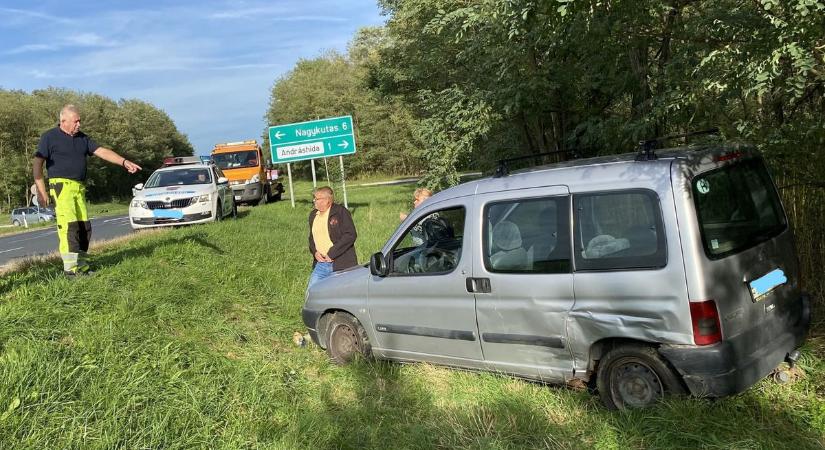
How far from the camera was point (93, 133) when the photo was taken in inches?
2078

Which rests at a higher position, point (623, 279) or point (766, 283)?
point (623, 279)

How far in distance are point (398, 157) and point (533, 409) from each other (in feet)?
183

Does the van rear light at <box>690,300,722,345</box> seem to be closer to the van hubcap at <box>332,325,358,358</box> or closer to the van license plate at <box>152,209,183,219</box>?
the van hubcap at <box>332,325,358,358</box>

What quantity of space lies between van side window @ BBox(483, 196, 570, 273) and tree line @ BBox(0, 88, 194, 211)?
47825mm

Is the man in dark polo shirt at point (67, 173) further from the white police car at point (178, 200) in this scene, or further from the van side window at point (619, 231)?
the white police car at point (178, 200)

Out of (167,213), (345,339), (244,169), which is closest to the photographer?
(345,339)

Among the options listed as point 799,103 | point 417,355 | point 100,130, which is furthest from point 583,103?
point 100,130

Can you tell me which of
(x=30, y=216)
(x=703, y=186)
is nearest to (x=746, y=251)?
(x=703, y=186)

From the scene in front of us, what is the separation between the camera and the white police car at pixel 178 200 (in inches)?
533

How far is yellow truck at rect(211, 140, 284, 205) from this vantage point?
23766 millimetres

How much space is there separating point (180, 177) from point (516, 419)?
1337 cm

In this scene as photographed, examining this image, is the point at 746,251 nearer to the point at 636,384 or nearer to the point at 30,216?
the point at 636,384

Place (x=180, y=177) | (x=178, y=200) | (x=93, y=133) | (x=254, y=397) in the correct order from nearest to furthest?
(x=254, y=397), (x=178, y=200), (x=180, y=177), (x=93, y=133)


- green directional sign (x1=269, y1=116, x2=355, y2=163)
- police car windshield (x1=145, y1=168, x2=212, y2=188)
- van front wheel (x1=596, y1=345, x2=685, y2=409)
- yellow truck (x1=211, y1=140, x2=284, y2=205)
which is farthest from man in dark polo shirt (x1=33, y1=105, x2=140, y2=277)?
yellow truck (x1=211, y1=140, x2=284, y2=205)
